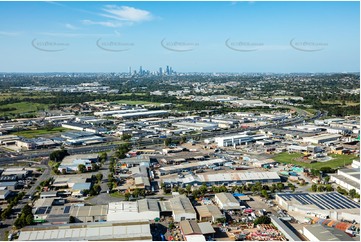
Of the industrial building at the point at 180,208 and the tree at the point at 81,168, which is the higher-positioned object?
the industrial building at the point at 180,208

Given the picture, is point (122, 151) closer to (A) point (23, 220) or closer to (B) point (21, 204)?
(B) point (21, 204)

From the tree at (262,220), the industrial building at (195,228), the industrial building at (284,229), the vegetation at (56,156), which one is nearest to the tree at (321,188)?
the industrial building at (284,229)

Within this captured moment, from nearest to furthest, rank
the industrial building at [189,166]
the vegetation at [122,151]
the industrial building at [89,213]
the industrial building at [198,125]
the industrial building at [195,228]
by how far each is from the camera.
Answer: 1. the industrial building at [195,228]
2. the industrial building at [89,213]
3. the industrial building at [189,166]
4. the vegetation at [122,151]
5. the industrial building at [198,125]

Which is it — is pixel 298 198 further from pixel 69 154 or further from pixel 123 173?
pixel 69 154

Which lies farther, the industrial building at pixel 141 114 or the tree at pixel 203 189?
the industrial building at pixel 141 114

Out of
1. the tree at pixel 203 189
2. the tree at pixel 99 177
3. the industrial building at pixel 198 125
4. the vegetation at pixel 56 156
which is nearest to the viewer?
the tree at pixel 203 189

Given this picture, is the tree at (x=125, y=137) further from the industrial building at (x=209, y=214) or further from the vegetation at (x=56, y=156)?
the industrial building at (x=209, y=214)

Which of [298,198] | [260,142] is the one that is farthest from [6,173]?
[260,142]
